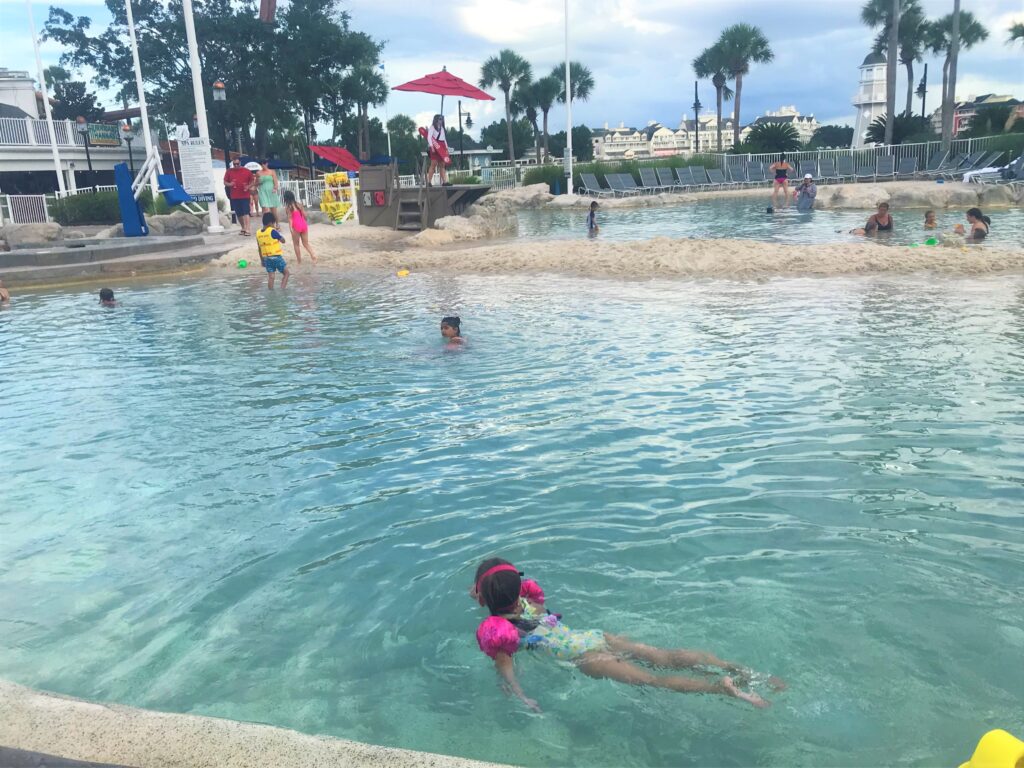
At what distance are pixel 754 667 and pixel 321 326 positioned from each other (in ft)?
28.4

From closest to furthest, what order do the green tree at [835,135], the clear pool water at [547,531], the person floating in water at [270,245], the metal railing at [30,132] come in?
1. the clear pool water at [547,531]
2. the person floating in water at [270,245]
3. the metal railing at [30,132]
4. the green tree at [835,135]

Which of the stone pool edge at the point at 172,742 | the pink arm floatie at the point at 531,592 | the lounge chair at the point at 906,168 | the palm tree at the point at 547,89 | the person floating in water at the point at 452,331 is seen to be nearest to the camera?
the stone pool edge at the point at 172,742

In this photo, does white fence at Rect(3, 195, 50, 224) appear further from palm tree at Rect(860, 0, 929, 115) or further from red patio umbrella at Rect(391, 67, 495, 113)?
palm tree at Rect(860, 0, 929, 115)

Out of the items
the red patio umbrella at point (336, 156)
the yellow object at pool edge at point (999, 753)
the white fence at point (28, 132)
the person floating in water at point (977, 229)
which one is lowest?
the yellow object at pool edge at point (999, 753)

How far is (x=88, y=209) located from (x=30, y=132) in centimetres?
992

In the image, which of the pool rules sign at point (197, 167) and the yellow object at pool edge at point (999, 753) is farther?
the pool rules sign at point (197, 167)

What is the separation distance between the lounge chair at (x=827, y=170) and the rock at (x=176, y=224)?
91.9 ft

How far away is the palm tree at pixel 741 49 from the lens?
199 feet

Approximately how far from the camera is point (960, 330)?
29.3ft

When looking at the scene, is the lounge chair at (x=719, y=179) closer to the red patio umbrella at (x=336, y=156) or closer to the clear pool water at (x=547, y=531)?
the red patio umbrella at (x=336, y=156)

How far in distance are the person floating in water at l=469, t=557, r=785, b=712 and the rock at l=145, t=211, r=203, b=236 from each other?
2230 centimetres

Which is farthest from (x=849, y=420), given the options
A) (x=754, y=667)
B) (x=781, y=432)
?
(x=754, y=667)

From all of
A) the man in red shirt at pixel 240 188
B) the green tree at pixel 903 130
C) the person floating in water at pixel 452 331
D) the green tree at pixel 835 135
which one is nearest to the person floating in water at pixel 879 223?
the person floating in water at pixel 452 331

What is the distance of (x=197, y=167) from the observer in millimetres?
21156
